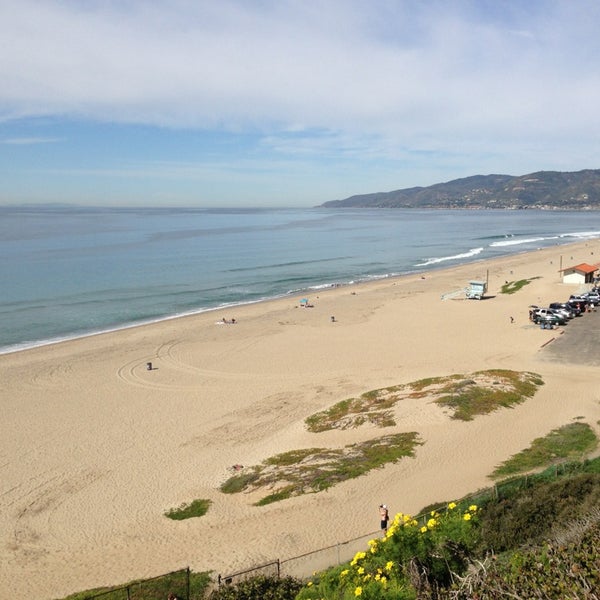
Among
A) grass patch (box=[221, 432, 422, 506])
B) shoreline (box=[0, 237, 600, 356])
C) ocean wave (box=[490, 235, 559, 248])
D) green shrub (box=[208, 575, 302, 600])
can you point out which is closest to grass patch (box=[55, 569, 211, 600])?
green shrub (box=[208, 575, 302, 600])

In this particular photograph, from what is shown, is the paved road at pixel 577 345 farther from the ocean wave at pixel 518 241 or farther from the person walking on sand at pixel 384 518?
the ocean wave at pixel 518 241

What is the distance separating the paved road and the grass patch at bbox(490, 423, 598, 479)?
29.1ft

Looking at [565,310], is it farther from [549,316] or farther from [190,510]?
[190,510]

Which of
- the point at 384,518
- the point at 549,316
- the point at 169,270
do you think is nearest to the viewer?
the point at 384,518

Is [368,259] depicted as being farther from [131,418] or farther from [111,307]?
[131,418]

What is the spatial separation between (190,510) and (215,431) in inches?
215

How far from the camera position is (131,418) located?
841 inches

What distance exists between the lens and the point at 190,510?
14602 mm

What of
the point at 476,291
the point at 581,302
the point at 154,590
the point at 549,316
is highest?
the point at 476,291

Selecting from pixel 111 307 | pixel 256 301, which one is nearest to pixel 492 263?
pixel 256 301

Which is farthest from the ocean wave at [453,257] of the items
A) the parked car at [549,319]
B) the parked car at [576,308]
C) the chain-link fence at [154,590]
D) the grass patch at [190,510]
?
the chain-link fence at [154,590]

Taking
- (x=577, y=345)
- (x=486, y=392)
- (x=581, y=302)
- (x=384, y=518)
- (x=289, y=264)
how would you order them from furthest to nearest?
(x=289, y=264), (x=581, y=302), (x=577, y=345), (x=486, y=392), (x=384, y=518)

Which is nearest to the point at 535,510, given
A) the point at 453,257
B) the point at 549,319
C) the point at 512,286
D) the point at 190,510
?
the point at 190,510

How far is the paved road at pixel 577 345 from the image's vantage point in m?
26.4
